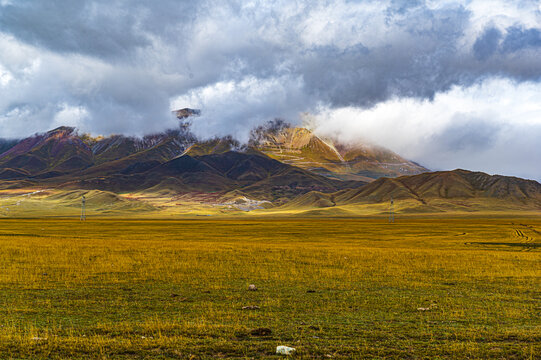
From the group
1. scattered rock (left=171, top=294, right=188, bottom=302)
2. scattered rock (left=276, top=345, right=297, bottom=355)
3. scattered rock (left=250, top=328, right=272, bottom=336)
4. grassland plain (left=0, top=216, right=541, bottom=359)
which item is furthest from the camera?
scattered rock (left=171, top=294, right=188, bottom=302)

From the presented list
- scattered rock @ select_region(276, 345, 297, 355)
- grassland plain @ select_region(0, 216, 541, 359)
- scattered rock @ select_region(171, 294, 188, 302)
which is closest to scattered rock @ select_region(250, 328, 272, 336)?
grassland plain @ select_region(0, 216, 541, 359)

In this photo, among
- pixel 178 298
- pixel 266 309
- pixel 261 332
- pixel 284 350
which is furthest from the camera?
pixel 178 298

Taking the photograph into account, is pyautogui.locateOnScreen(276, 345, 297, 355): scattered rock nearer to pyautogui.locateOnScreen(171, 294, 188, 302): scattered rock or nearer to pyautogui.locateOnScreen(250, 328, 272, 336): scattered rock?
pyautogui.locateOnScreen(250, 328, 272, 336): scattered rock

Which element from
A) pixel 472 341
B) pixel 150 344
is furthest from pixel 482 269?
pixel 150 344

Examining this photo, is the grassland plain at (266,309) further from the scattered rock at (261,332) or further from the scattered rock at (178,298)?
the scattered rock at (178,298)

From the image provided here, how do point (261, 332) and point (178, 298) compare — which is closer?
point (261, 332)

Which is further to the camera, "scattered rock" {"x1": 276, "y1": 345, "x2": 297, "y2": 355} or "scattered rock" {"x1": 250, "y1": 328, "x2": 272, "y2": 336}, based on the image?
"scattered rock" {"x1": 250, "y1": 328, "x2": 272, "y2": 336}

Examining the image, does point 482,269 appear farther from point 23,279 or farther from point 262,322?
point 23,279

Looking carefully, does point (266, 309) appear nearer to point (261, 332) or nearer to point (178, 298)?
point (261, 332)

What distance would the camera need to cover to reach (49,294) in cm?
2566

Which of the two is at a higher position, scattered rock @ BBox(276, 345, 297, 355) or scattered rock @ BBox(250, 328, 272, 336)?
scattered rock @ BBox(276, 345, 297, 355)

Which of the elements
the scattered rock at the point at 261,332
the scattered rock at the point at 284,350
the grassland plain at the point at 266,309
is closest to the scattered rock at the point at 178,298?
the grassland plain at the point at 266,309

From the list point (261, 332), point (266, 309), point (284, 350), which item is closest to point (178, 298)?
point (266, 309)

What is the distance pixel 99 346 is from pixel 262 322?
6.94m
